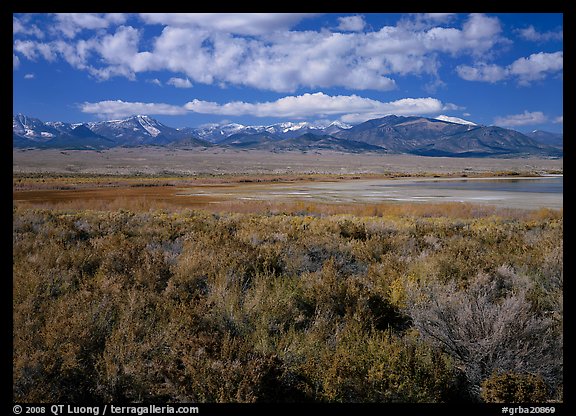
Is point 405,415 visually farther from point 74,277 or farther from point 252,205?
point 252,205

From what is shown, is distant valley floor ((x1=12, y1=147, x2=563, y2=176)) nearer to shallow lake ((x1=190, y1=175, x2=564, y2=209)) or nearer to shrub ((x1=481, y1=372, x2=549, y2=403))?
shallow lake ((x1=190, y1=175, x2=564, y2=209))

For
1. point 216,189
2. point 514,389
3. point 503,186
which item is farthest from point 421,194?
point 514,389

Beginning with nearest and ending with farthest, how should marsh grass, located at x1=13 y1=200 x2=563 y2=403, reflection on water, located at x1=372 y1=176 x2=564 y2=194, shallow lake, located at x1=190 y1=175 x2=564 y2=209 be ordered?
marsh grass, located at x1=13 y1=200 x2=563 y2=403, shallow lake, located at x1=190 y1=175 x2=564 y2=209, reflection on water, located at x1=372 y1=176 x2=564 y2=194

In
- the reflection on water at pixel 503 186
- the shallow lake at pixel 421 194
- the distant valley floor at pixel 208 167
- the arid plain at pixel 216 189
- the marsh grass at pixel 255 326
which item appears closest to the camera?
the marsh grass at pixel 255 326

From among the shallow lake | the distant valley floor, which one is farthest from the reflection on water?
the distant valley floor

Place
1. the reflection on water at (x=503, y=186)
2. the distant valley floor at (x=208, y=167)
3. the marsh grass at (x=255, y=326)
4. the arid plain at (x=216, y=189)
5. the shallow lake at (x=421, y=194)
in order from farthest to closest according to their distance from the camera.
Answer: the distant valley floor at (x=208, y=167)
the reflection on water at (x=503, y=186)
the shallow lake at (x=421, y=194)
the arid plain at (x=216, y=189)
the marsh grass at (x=255, y=326)

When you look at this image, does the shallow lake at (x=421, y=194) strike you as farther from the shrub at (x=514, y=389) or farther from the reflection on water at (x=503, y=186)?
the shrub at (x=514, y=389)

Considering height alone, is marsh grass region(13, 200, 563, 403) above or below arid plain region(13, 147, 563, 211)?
above

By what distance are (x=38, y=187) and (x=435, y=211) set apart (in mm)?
43650

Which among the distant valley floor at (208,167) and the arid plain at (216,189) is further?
the distant valley floor at (208,167)

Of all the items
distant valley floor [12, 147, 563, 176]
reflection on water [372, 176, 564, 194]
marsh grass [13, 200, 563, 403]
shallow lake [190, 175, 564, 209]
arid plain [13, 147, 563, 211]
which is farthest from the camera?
distant valley floor [12, 147, 563, 176]

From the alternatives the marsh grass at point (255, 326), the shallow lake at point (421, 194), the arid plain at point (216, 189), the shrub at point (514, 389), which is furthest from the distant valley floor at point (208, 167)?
the shrub at point (514, 389)
